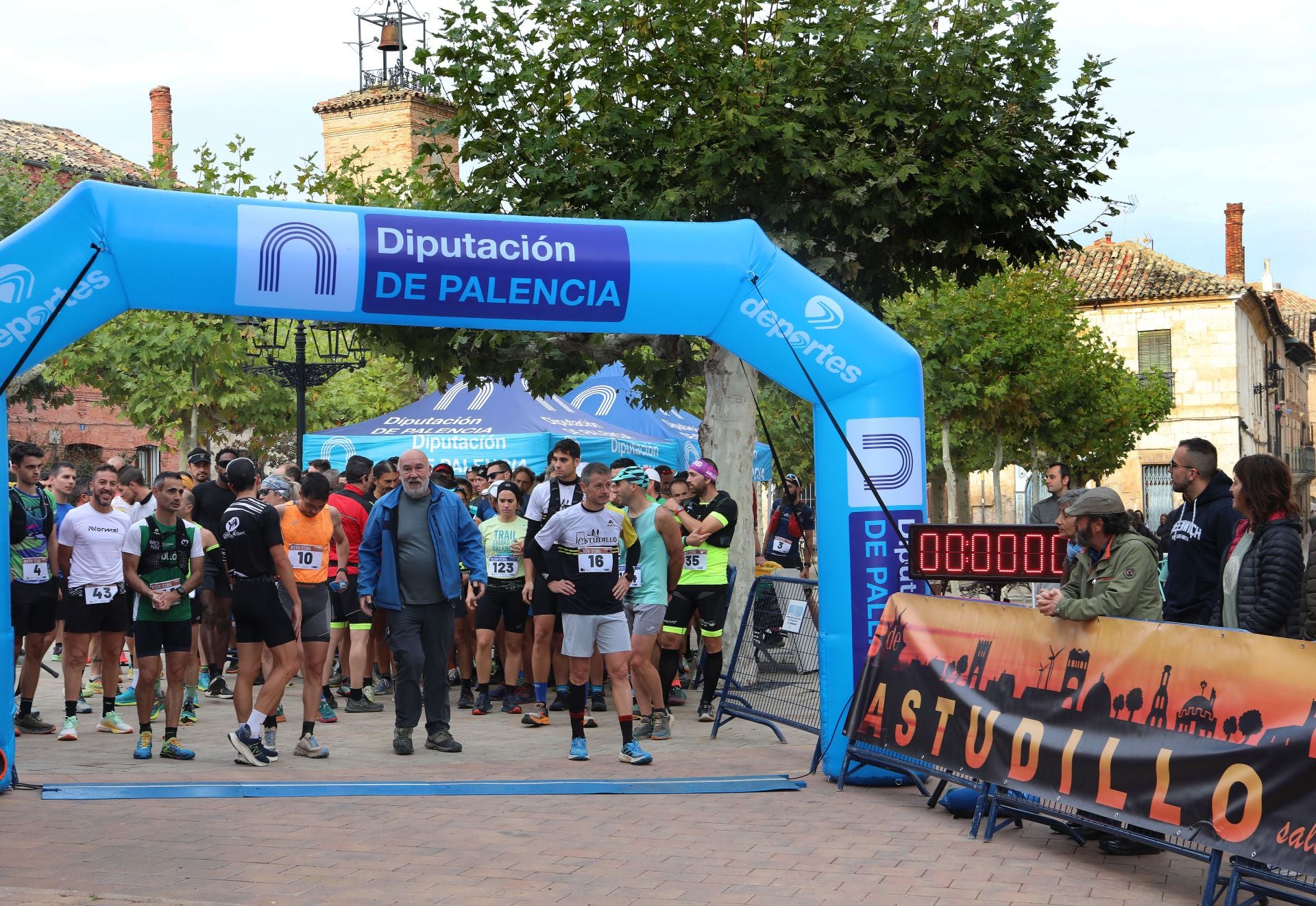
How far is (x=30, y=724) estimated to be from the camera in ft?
34.4

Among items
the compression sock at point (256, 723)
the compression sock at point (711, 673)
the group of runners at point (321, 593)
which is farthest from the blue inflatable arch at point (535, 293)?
the compression sock at point (711, 673)

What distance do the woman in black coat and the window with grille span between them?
5271 cm

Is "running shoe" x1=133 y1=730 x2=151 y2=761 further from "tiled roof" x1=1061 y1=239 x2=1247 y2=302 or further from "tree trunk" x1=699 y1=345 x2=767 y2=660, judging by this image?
"tiled roof" x1=1061 y1=239 x2=1247 y2=302

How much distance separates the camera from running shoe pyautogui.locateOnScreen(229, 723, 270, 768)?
9.17 metres

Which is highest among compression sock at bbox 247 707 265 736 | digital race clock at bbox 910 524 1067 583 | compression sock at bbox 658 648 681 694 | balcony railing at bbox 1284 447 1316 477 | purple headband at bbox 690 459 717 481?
balcony railing at bbox 1284 447 1316 477

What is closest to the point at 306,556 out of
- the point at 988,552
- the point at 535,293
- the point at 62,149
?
the point at 535,293

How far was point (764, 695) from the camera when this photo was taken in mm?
10172

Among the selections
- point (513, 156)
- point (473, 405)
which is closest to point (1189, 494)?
point (513, 156)

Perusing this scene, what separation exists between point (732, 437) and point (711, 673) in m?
3.61

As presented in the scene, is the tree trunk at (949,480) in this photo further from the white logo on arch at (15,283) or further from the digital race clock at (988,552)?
the white logo on arch at (15,283)

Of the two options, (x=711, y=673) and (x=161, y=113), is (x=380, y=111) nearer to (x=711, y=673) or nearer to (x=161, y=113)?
(x=161, y=113)

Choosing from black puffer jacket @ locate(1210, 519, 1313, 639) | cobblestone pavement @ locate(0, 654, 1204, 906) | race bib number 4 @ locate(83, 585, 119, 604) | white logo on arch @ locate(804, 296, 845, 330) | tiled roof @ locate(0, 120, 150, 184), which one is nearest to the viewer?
cobblestone pavement @ locate(0, 654, 1204, 906)

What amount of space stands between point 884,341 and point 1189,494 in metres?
2.04

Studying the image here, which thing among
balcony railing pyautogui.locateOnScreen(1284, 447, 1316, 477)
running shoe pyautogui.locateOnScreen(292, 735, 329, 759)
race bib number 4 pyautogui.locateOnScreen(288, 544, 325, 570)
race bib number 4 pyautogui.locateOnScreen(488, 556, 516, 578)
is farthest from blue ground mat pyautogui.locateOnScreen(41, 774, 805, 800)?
balcony railing pyautogui.locateOnScreen(1284, 447, 1316, 477)
